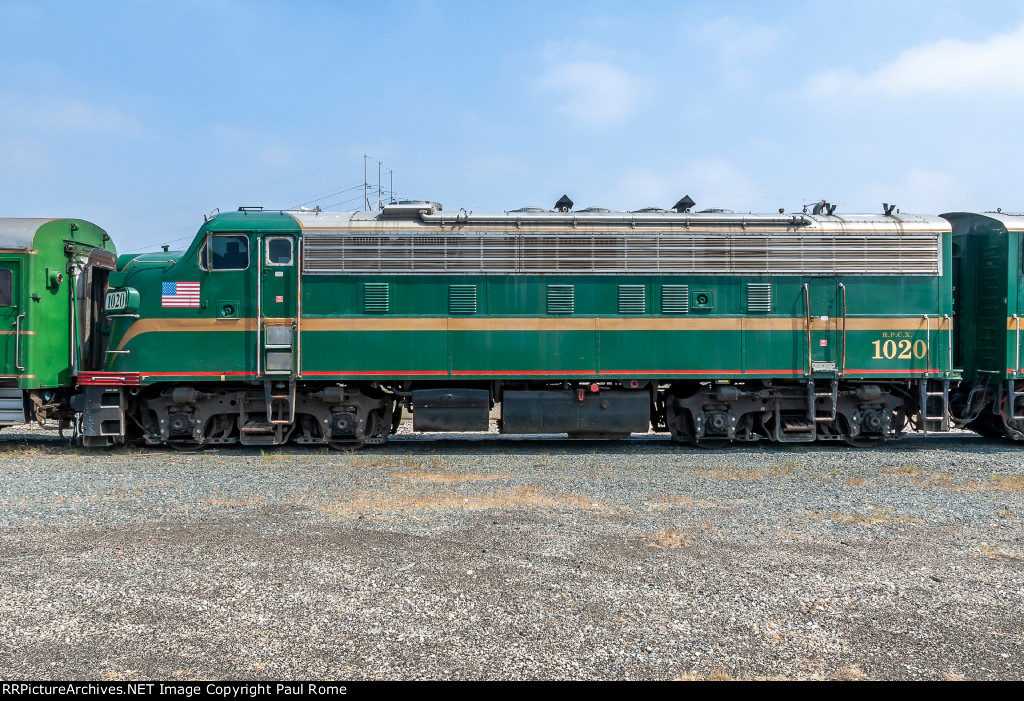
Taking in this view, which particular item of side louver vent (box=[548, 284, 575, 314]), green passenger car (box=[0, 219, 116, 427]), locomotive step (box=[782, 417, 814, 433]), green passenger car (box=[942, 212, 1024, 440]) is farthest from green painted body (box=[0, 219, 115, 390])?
green passenger car (box=[942, 212, 1024, 440])

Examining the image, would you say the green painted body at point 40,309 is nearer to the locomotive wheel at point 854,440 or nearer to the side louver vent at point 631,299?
the side louver vent at point 631,299

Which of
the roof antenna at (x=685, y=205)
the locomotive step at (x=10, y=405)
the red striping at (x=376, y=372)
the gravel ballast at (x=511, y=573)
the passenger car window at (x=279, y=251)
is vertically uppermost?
the roof antenna at (x=685, y=205)

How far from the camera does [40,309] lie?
1344 centimetres

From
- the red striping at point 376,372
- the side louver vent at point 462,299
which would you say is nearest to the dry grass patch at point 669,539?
the red striping at point 376,372

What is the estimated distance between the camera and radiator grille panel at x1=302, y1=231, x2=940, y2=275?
13.5 meters

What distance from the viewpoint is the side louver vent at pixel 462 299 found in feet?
44.7

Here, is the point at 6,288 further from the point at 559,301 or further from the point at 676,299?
the point at 676,299

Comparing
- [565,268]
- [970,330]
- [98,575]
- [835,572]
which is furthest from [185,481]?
[970,330]

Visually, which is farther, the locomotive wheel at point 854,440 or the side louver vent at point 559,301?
the locomotive wheel at point 854,440

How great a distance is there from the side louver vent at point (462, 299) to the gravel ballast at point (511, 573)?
3355 millimetres

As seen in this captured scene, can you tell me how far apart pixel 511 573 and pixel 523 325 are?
7705 mm

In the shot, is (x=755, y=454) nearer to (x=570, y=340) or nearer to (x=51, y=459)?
(x=570, y=340)

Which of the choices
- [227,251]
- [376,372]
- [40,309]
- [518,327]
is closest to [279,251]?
[227,251]

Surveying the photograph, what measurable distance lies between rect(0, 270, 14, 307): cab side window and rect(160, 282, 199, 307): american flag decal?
8.41 ft
